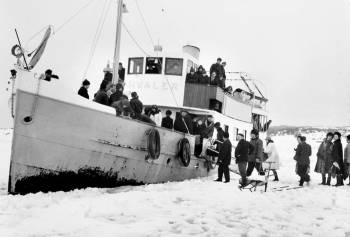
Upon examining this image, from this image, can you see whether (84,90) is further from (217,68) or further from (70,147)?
(217,68)

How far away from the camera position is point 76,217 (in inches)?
210

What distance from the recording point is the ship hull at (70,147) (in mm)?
7336

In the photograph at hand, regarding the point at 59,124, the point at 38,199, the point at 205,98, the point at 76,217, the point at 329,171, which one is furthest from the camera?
the point at 205,98

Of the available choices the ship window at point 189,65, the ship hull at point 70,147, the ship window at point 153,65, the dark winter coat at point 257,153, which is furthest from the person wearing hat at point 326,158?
the ship hull at point 70,147

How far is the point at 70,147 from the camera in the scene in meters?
7.78

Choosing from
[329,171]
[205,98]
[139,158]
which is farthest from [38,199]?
[329,171]

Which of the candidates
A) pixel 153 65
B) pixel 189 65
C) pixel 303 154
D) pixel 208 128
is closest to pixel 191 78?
pixel 189 65

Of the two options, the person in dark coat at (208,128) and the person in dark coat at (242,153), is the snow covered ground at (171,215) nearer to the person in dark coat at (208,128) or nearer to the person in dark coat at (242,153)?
the person in dark coat at (242,153)

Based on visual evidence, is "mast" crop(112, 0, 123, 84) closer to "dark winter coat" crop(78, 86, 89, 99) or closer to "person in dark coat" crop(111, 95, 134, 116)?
"person in dark coat" crop(111, 95, 134, 116)

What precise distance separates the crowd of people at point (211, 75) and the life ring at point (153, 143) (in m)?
4.87

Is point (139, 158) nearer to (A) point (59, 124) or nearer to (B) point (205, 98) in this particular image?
(A) point (59, 124)

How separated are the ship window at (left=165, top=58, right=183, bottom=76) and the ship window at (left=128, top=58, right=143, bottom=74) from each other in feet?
3.35

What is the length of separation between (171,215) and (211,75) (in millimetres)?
9267

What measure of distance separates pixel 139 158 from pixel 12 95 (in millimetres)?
3148
